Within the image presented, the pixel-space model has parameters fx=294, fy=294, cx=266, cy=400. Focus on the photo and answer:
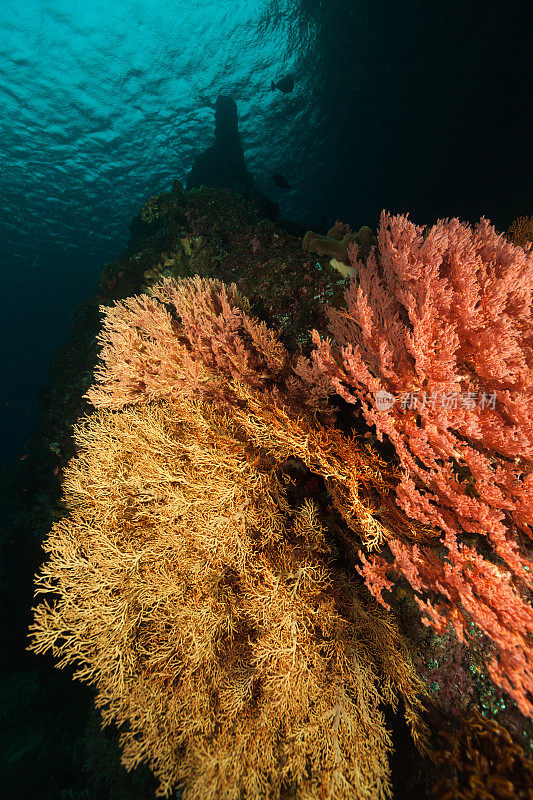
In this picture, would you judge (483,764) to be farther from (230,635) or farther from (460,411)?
(460,411)

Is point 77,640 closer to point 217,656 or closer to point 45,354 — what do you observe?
point 217,656

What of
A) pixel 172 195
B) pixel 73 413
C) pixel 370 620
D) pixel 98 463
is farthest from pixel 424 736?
pixel 172 195

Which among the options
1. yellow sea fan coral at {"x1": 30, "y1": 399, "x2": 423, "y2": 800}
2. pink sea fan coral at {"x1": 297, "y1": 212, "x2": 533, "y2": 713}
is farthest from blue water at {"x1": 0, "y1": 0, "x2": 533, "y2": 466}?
pink sea fan coral at {"x1": 297, "y1": 212, "x2": 533, "y2": 713}

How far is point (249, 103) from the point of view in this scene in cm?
2800

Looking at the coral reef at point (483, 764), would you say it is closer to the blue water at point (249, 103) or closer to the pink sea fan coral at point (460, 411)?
the pink sea fan coral at point (460, 411)

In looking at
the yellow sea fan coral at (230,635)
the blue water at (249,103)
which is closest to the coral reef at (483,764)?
the yellow sea fan coral at (230,635)

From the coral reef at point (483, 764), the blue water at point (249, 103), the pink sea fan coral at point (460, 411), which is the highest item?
the blue water at point (249, 103)

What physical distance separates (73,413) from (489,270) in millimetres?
10430

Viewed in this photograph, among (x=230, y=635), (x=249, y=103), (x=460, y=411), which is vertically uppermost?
(x=249, y=103)

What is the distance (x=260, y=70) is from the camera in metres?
26.2

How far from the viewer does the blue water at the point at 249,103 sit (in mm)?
17500

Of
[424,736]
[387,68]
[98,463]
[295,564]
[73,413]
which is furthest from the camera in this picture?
[387,68]


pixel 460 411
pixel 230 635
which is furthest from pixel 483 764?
pixel 460 411

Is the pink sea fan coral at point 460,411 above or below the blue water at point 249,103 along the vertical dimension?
below
